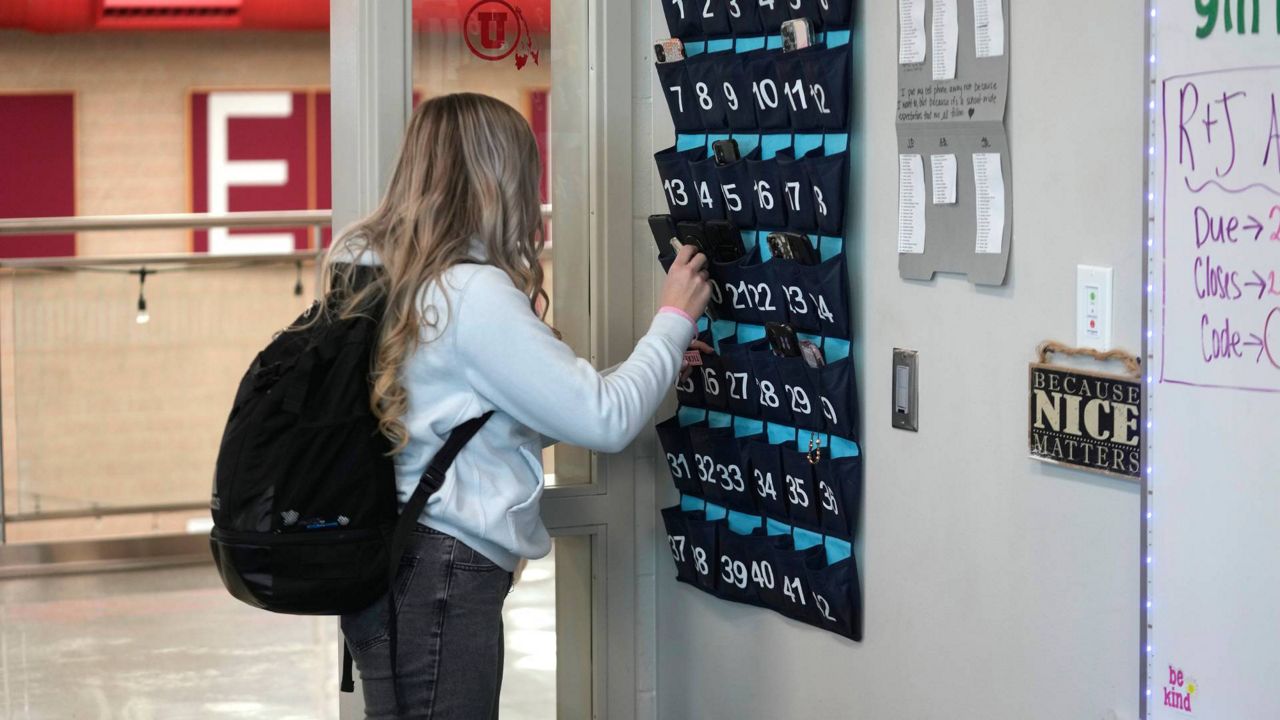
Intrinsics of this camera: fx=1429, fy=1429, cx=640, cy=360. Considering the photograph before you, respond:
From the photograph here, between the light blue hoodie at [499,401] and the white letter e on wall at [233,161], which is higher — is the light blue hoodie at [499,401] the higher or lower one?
the lower one

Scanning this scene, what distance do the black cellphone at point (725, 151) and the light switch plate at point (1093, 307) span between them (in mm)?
795

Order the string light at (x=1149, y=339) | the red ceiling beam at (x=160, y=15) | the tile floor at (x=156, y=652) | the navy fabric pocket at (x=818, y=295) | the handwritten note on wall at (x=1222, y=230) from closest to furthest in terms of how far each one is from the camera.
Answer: the handwritten note on wall at (x=1222, y=230)
the string light at (x=1149, y=339)
the navy fabric pocket at (x=818, y=295)
the tile floor at (x=156, y=652)
the red ceiling beam at (x=160, y=15)

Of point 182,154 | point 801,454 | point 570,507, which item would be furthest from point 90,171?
point 801,454

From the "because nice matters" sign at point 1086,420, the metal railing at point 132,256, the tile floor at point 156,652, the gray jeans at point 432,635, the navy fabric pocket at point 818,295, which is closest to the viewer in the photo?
the "because nice matters" sign at point 1086,420

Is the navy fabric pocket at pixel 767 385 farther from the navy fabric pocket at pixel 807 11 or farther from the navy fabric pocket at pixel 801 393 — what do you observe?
the navy fabric pocket at pixel 807 11

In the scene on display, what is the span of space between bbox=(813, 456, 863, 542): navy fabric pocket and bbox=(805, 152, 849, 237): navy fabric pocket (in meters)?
0.38

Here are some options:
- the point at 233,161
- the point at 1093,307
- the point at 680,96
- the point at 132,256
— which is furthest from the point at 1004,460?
the point at 233,161

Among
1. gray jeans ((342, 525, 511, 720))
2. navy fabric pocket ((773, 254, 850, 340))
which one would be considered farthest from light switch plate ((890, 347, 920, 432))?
gray jeans ((342, 525, 511, 720))

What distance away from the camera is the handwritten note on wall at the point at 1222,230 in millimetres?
1506

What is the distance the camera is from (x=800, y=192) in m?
2.38

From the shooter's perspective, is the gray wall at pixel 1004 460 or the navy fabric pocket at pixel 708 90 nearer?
the gray wall at pixel 1004 460

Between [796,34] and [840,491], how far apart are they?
0.76 meters

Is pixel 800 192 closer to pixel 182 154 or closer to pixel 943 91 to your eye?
pixel 943 91

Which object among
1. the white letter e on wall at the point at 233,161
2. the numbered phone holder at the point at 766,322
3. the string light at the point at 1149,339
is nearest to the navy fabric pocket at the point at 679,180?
the numbered phone holder at the point at 766,322
